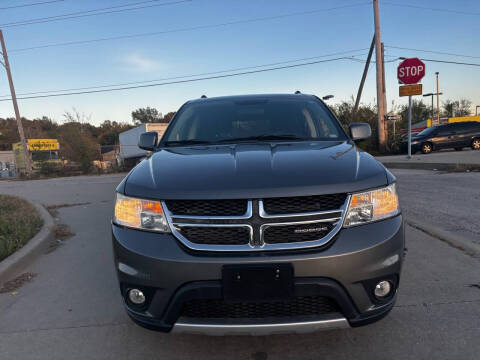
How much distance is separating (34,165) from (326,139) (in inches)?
1173

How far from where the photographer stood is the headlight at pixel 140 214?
1.84 meters

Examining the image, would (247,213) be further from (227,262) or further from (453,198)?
(453,198)

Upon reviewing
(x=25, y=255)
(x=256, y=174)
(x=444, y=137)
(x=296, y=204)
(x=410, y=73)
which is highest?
(x=410, y=73)

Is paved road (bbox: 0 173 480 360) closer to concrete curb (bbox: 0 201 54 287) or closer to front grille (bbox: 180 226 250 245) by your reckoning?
concrete curb (bbox: 0 201 54 287)

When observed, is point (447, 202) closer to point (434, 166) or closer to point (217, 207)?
point (217, 207)

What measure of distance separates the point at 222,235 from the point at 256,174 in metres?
0.38

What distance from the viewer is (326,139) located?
2750 millimetres

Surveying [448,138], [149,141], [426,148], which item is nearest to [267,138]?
[149,141]

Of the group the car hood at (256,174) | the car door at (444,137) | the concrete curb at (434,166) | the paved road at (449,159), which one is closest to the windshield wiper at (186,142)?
the car hood at (256,174)

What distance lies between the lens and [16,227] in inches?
177

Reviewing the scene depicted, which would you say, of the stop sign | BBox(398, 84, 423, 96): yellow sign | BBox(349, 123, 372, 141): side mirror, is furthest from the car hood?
the stop sign

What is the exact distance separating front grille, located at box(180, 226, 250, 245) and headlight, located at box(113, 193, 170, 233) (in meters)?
0.19

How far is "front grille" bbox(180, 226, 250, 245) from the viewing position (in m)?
1.74

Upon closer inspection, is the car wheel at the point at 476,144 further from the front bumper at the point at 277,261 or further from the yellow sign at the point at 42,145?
the yellow sign at the point at 42,145
